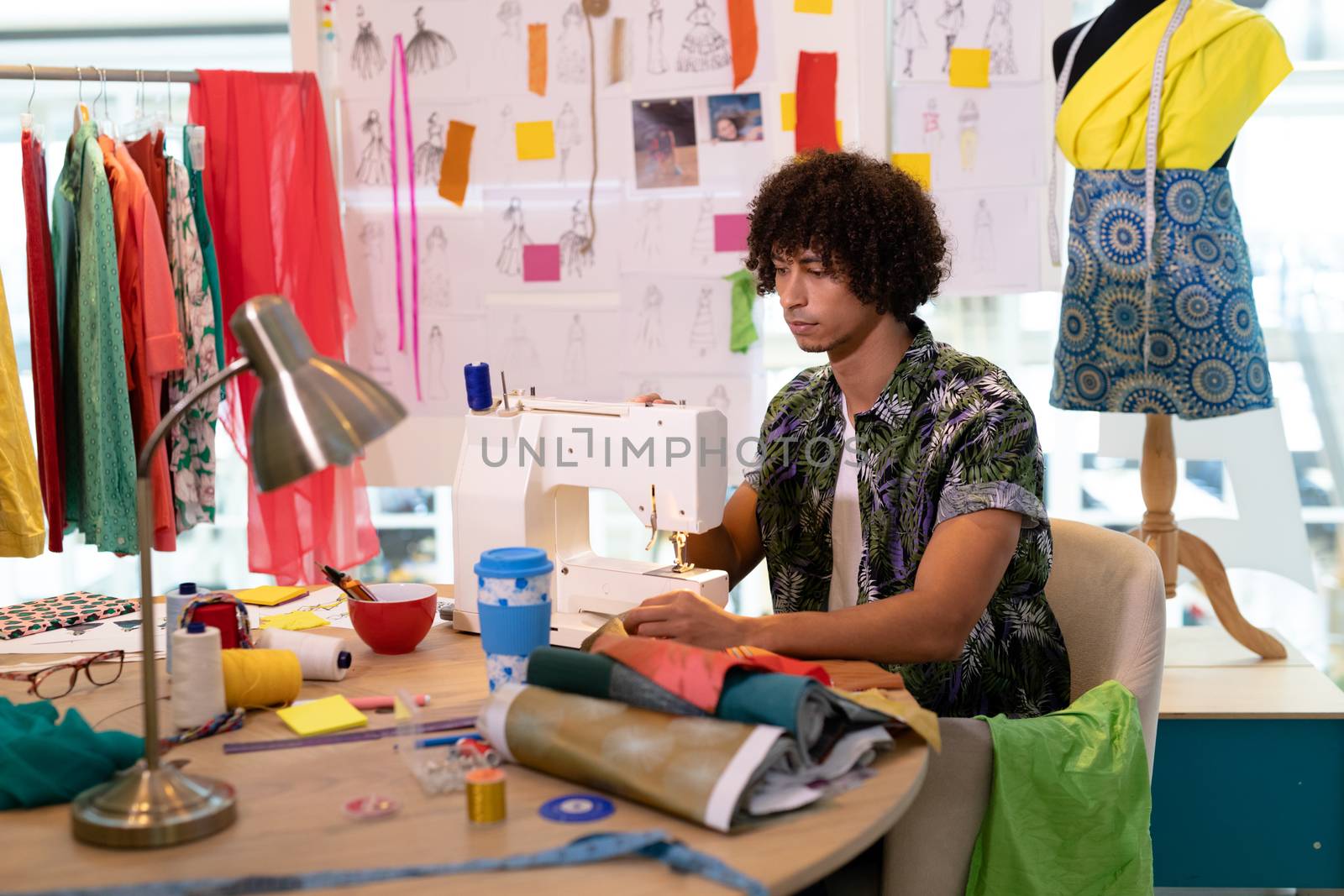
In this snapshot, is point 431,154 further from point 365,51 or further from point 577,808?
point 577,808

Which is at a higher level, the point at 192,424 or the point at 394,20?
the point at 394,20

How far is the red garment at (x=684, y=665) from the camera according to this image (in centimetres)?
128

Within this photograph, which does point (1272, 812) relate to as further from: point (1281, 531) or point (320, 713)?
point (320, 713)

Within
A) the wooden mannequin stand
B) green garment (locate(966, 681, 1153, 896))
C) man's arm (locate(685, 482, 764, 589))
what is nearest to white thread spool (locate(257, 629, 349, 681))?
man's arm (locate(685, 482, 764, 589))

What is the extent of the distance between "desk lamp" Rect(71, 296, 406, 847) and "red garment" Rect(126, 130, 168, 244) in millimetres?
2027

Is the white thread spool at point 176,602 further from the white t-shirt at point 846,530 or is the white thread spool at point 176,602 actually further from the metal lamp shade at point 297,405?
the white t-shirt at point 846,530

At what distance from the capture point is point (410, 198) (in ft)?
11.3

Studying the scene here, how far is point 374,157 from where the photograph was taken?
3453mm

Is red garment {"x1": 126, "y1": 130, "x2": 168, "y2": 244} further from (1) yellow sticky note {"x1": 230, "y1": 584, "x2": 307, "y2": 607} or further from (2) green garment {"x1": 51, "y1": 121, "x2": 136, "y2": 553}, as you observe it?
(1) yellow sticky note {"x1": 230, "y1": 584, "x2": 307, "y2": 607}

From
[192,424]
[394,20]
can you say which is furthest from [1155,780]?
[394,20]

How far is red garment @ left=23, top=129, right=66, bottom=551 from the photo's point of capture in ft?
9.63

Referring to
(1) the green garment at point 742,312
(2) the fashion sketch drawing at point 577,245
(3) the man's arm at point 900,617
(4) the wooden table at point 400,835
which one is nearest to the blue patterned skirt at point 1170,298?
(1) the green garment at point 742,312

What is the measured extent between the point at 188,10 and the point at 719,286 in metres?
1.76

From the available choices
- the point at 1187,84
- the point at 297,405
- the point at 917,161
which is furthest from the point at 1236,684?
the point at 297,405
